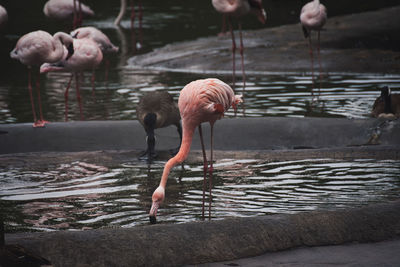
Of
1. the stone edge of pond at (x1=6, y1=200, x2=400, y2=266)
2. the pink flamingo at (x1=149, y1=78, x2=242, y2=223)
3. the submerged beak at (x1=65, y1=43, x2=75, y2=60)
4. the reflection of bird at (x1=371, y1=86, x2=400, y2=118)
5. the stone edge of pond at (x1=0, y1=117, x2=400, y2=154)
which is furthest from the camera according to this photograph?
the submerged beak at (x1=65, y1=43, x2=75, y2=60)

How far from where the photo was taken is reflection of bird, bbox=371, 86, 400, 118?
6.82 metres

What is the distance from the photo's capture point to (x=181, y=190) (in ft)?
16.5

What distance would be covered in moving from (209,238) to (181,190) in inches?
62.0

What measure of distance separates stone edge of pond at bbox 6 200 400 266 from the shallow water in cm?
66

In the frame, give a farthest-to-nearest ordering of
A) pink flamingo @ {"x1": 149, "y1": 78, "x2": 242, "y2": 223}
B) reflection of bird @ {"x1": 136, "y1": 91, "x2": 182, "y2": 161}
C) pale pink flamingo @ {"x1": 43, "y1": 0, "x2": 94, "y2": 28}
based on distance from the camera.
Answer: pale pink flamingo @ {"x1": 43, "y1": 0, "x2": 94, "y2": 28} → reflection of bird @ {"x1": 136, "y1": 91, "x2": 182, "y2": 161} → pink flamingo @ {"x1": 149, "y1": 78, "x2": 242, "y2": 223}

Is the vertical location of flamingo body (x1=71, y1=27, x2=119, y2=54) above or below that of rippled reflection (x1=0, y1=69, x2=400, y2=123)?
above

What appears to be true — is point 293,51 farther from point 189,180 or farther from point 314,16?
point 189,180

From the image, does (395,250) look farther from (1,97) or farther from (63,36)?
(1,97)

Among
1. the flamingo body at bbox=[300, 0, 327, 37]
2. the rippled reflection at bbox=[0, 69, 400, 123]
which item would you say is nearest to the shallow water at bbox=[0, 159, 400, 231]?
the rippled reflection at bbox=[0, 69, 400, 123]

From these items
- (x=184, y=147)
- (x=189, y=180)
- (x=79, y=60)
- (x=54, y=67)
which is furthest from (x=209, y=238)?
(x=54, y=67)

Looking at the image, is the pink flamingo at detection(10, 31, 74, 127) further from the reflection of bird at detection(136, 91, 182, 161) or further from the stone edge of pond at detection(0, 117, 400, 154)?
the reflection of bird at detection(136, 91, 182, 161)

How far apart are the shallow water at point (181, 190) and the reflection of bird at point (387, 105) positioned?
4.57ft

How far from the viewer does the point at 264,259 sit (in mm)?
3424

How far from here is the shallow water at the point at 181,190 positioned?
434cm
